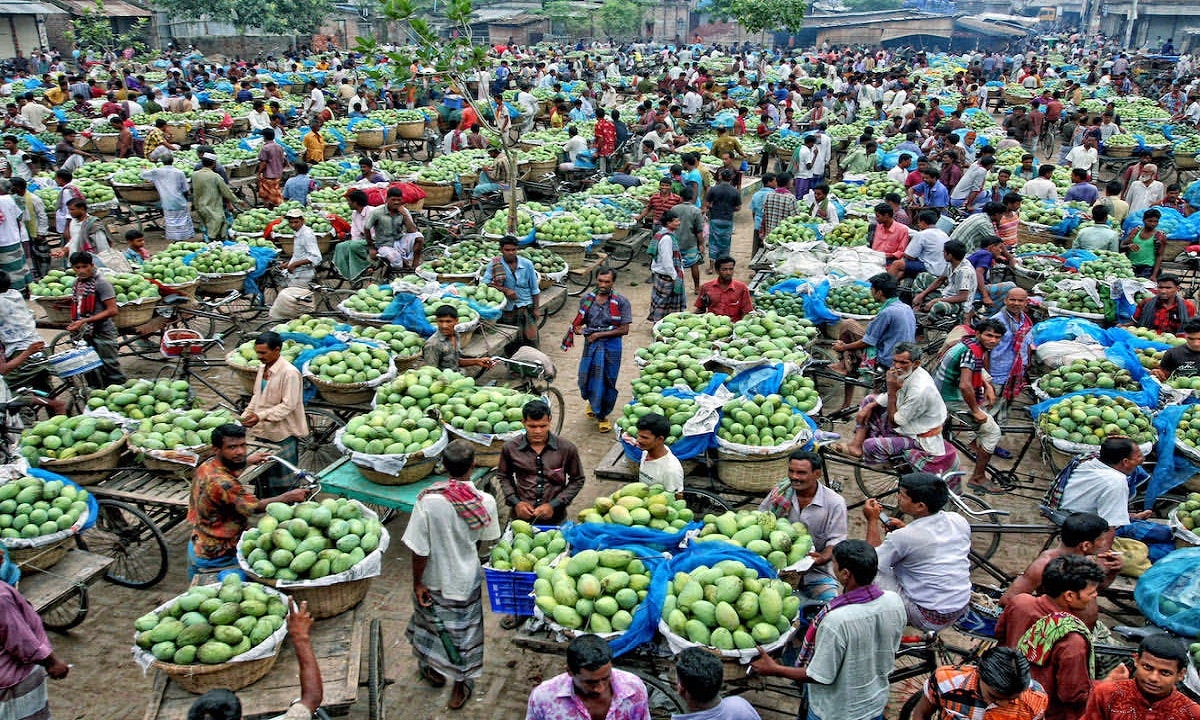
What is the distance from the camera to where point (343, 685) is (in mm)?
3971

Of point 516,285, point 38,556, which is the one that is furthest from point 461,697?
point 516,285

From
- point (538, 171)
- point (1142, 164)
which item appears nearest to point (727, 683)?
point (538, 171)

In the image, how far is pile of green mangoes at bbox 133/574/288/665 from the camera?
393 cm

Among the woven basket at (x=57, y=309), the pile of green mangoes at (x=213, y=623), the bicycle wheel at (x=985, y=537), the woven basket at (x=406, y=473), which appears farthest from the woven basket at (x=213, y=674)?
the woven basket at (x=57, y=309)

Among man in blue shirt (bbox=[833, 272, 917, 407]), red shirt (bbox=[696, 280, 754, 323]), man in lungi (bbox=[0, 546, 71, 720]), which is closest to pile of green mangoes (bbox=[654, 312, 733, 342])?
red shirt (bbox=[696, 280, 754, 323])

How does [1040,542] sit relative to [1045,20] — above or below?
below

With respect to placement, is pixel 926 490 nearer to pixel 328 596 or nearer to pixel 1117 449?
pixel 1117 449

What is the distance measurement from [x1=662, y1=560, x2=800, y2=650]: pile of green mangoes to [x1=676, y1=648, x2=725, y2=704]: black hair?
0.68 meters

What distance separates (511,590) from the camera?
4.48m

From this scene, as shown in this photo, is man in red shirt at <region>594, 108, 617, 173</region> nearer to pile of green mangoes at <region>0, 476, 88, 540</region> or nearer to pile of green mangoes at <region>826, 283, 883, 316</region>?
pile of green mangoes at <region>826, 283, 883, 316</region>

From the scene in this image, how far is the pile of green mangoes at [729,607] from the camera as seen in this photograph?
13.4 ft

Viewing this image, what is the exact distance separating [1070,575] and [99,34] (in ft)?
113

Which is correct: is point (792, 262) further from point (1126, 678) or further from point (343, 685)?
point (343, 685)

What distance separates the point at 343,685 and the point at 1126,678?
3.55 meters
